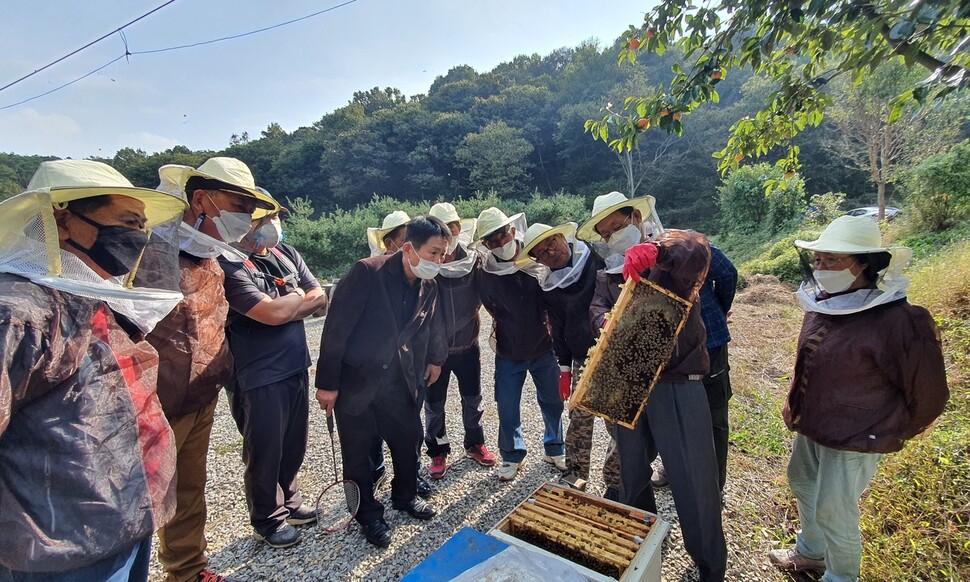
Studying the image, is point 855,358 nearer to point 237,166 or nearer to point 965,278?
point 237,166

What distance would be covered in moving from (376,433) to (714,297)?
9.14 feet

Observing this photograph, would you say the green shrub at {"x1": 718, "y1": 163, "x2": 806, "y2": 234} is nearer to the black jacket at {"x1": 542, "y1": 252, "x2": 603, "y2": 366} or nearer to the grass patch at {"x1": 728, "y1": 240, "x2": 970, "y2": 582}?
the grass patch at {"x1": 728, "y1": 240, "x2": 970, "y2": 582}

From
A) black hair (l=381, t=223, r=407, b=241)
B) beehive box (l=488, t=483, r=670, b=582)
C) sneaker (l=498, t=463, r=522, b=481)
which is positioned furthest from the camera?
black hair (l=381, t=223, r=407, b=241)

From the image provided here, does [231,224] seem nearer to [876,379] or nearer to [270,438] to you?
[270,438]

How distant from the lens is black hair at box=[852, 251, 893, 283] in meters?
2.49

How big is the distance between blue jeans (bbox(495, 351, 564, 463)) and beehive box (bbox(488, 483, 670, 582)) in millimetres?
1580

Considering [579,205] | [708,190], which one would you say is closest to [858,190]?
[708,190]

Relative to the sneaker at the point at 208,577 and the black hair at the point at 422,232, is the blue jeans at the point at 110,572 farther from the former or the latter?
the black hair at the point at 422,232

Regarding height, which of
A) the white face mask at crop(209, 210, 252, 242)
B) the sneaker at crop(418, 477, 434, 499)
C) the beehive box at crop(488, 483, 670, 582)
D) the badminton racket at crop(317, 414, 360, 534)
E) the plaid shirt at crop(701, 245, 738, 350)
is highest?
the white face mask at crop(209, 210, 252, 242)

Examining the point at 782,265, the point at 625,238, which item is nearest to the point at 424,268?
the point at 625,238

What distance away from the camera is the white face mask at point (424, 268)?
3.21 m

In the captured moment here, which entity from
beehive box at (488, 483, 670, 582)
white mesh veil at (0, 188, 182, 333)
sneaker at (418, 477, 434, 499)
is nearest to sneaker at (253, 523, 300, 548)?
sneaker at (418, 477, 434, 499)

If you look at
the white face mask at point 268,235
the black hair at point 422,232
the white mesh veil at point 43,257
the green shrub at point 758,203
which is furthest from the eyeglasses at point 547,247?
the green shrub at point 758,203

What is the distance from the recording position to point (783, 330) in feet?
27.6
